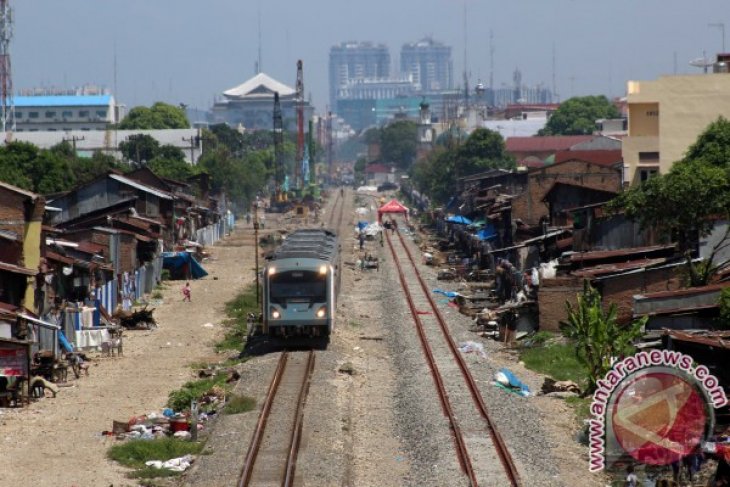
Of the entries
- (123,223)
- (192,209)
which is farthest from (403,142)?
(123,223)

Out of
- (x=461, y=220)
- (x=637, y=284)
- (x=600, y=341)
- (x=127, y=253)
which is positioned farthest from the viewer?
(x=461, y=220)

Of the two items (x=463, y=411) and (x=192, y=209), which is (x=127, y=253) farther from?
(x=192, y=209)

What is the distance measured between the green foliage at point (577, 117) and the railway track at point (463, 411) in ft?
282

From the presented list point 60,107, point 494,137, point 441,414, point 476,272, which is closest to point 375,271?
point 476,272

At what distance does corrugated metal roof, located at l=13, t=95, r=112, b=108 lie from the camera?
18938 cm

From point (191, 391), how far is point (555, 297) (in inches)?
420

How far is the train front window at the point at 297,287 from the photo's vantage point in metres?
31.7

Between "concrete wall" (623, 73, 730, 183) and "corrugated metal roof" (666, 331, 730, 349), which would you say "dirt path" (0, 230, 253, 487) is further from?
"concrete wall" (623, 73, 730, 183)

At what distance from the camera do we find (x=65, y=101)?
192500 millimetres

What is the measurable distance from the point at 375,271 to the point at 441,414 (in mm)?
33936

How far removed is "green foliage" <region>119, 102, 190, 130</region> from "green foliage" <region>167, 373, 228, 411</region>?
4449 inches

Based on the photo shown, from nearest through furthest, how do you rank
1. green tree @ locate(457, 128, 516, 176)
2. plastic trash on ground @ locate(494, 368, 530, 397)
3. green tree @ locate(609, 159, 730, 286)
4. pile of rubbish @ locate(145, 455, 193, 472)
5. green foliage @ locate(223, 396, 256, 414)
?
pile of rubbish @ locate(145, 455, 193, 472) < green foliage @ locate(223, 396, 256, 414) < plastic trash on ground @ locate(494, 368, 530, 397) < green tree @ locate(609, 159, 730, 286) < green tree @ locate(457, 128, 516, 176)

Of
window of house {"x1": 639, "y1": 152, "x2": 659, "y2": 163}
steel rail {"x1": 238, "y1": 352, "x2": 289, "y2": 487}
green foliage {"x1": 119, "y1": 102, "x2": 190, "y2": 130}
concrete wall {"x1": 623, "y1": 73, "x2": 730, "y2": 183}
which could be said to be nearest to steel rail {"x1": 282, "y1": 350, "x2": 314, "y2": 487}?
steel rail {"x1": 238, "y1": 352, "x2": 289, "y2": 487}

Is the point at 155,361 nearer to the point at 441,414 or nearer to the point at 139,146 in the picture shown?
the point at 441,414
